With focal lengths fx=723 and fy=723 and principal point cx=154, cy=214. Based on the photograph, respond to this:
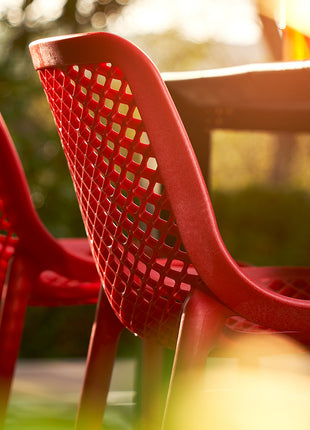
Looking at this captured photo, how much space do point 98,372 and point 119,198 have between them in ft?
1.48

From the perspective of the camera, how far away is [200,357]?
1017 millimetres

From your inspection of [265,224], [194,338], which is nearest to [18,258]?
[194,338]

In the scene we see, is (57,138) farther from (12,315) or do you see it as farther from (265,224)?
(12,315)

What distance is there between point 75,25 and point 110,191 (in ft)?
12.0

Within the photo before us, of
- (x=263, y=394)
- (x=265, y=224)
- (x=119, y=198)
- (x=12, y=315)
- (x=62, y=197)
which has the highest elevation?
(x=119, y=198)

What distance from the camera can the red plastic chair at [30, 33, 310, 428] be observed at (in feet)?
3.15

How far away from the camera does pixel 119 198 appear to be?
108cm

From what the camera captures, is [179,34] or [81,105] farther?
[179,34]

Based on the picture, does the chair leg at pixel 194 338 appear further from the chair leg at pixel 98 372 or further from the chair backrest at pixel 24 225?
the chair backrest at pixel 24 225

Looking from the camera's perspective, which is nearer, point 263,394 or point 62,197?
point 263,394

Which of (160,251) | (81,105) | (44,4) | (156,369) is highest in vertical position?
(44,4)

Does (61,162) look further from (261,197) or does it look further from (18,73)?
(261,197)

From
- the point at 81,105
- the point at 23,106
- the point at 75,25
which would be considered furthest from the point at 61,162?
the point at 81,105

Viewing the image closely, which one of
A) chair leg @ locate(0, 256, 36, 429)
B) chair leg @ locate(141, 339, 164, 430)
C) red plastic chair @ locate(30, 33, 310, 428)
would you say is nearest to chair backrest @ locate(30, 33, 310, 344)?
red plastic chair @ locate(30, 33, 310, 428)
